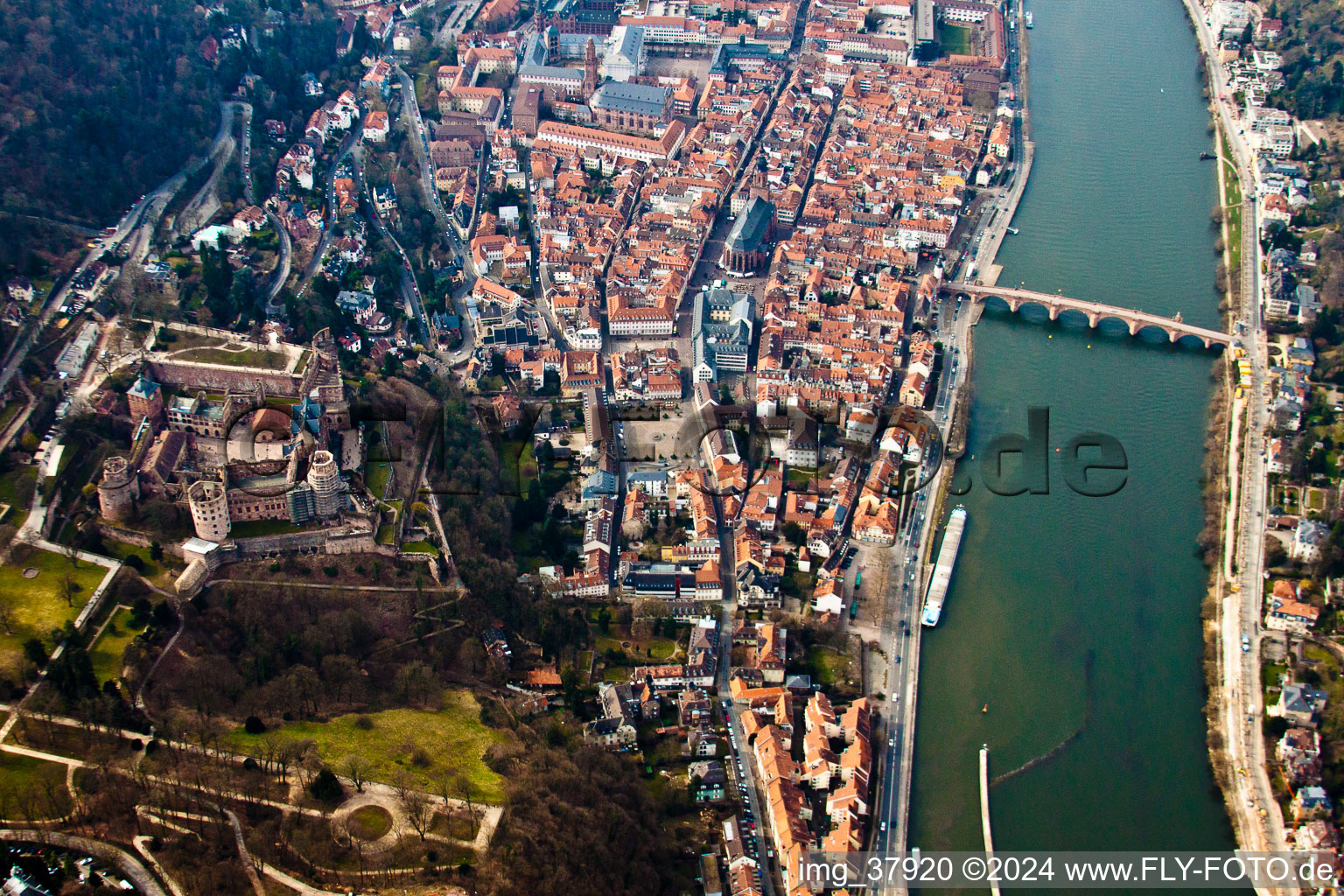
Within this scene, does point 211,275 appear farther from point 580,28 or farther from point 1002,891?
point 580,28

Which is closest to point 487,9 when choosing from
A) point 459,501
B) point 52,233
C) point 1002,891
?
point 52,233

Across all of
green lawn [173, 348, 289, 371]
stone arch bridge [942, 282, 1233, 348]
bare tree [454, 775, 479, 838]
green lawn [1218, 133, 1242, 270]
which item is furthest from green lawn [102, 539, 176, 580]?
green lawn [1218, 133, 1242, 270]

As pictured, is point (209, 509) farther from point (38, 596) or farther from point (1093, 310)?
point (1093, 310)

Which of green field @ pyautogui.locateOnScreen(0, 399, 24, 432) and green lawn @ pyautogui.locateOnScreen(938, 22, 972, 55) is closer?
green field @ pyautogui.locateOnScreen(0, 399, 24, 432)

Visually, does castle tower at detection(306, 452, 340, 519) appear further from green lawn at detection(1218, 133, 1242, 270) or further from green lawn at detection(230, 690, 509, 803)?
green lawn at detection(1218, 133, 1242, 270)

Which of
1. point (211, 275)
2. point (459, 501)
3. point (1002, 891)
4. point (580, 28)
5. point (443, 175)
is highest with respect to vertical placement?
point (580, 28)

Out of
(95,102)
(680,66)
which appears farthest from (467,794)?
(680,66)

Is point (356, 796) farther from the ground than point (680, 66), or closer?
closer
